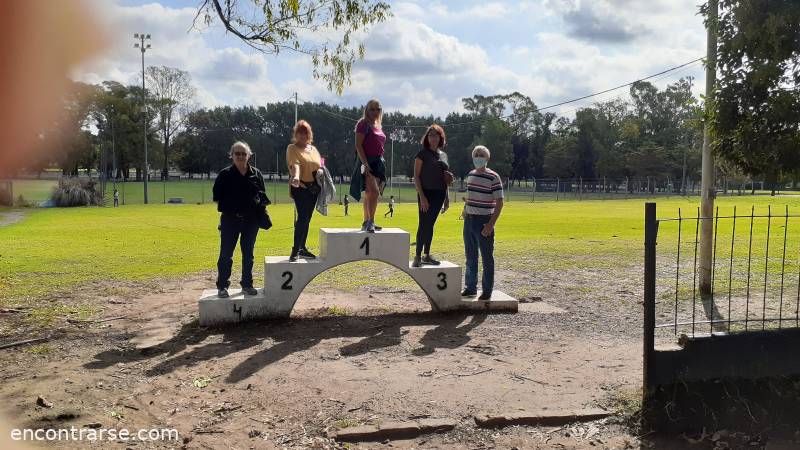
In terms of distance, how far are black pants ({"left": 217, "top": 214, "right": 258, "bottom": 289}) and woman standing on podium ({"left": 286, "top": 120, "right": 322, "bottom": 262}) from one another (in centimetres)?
55

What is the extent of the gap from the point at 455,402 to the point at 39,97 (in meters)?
4.43

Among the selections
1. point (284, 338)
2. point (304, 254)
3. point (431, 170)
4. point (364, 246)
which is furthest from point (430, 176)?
point (284, 338)

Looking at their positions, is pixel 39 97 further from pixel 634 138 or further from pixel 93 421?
pixel 634 138

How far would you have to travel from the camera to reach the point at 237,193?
284 inches

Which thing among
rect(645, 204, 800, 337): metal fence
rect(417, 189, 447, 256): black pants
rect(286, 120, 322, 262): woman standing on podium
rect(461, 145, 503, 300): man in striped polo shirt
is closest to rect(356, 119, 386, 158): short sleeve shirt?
rect(286, 120, 322, 262): woman standing on podium

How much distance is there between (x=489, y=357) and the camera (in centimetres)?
615

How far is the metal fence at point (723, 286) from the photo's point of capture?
5.38 m

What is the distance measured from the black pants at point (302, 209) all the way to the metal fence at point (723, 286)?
163 inches

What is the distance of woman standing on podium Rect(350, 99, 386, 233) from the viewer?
25.1ft

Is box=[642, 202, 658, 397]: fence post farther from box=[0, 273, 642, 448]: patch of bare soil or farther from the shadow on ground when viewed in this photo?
the shadow on ground

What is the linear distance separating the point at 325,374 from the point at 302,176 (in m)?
2.96

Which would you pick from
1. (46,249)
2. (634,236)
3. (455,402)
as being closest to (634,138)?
(634,236)

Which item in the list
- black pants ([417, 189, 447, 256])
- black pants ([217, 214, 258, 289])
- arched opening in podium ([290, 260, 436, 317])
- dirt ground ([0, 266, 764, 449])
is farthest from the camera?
arched opening in podium ([290, 260, 436, 317])
